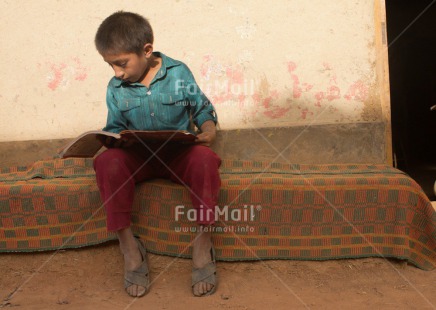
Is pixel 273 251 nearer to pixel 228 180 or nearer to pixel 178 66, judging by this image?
pixel 228 180

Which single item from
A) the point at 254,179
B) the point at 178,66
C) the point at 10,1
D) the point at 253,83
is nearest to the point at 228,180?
the point at 254,179

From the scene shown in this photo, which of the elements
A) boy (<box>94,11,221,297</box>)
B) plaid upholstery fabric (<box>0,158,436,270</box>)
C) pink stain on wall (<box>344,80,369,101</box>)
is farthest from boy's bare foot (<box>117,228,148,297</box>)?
pink stain on wall (<box>344,80,369,101</box>)

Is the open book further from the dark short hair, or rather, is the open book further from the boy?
the dark short hair

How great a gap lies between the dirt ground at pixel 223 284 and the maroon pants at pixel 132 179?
13.7 inches

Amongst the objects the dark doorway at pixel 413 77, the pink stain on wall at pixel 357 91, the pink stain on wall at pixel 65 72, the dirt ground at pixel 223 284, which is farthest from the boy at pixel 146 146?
the dark doorway at pixel 413 77

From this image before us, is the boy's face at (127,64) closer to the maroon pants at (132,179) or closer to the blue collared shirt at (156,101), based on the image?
the blue collared shirt at (156,101)

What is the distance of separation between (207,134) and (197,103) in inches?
10.7

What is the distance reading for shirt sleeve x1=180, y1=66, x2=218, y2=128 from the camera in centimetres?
255

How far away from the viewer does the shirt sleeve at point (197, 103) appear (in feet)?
8.36

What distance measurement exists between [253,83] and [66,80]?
4.13ft

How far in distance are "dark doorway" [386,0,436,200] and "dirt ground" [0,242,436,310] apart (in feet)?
13.1

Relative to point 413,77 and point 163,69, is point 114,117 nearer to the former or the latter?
point 163,69

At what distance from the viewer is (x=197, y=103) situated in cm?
259

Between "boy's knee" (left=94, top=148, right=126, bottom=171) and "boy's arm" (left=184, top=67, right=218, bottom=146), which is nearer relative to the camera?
"boy's knee" (left=94, top=148, right=126, bottom=171)
